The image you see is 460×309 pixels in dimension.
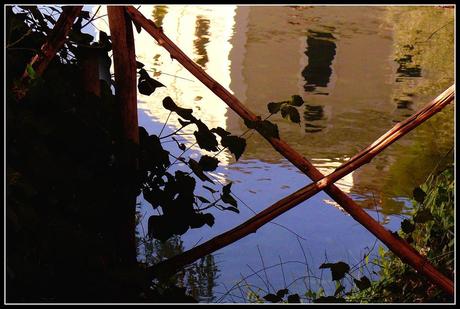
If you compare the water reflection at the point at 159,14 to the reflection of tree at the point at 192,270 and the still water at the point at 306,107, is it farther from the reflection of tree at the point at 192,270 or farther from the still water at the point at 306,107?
the reflection of tree at the point at 192,270

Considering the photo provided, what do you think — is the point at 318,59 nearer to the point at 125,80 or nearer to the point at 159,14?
the point at 159,14

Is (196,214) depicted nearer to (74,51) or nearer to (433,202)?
(74,51)

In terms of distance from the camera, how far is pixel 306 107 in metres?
6.63

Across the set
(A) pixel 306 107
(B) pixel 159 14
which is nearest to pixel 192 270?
(A) pixel 306 107

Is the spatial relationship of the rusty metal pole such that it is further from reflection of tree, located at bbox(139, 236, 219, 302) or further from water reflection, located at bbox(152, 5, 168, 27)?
water reflection, located at bbox(152, 5, 168, 27)

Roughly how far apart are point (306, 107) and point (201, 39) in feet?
9.92

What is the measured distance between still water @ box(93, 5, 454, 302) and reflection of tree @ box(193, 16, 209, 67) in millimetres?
20

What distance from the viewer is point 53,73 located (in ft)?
5.67

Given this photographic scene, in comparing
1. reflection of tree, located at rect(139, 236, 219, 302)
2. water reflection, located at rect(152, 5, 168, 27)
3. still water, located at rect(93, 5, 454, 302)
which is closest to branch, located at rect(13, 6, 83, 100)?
still water, located at rect(93, 5, 454, 302)

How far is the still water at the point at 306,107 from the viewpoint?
152 inches

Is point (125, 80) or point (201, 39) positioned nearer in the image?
point (125, 80)

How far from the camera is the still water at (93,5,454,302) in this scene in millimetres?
3867

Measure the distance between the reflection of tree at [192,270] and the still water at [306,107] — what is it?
0.01 m

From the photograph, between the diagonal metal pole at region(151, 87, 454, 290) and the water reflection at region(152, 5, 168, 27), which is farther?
the water reflection at region(152, 5, 168, 27)
